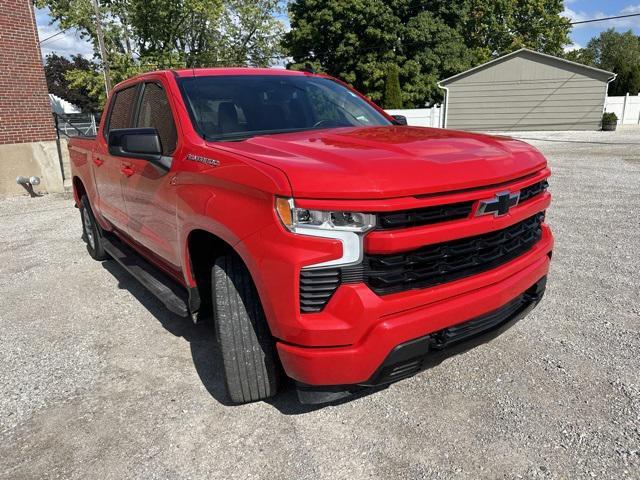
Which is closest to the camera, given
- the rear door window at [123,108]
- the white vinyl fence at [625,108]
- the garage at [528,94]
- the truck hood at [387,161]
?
the truck hood at [387,161]

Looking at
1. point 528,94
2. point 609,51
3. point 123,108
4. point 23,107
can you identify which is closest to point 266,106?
point 123,108

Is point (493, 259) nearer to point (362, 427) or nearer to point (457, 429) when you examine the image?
point (457, 429)

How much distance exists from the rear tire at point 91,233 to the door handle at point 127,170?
1.86 meters

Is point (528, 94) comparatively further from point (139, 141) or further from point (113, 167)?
point (139, 141)

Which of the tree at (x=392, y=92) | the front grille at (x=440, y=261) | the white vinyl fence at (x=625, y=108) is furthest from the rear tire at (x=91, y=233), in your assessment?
the white vinyl fence at (x=625, y=108)

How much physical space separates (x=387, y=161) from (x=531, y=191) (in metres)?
0.99

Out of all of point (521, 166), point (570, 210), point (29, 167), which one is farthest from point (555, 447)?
point (29, 167)

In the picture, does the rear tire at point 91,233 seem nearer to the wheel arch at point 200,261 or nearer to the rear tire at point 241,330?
the wheel arch at point 200,261

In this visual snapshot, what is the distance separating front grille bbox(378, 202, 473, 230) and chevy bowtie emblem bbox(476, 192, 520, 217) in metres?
0.07

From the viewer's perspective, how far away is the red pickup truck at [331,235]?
6.79 ft

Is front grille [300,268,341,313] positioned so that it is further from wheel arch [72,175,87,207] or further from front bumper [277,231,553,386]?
wheel arch [72,175,87,207]

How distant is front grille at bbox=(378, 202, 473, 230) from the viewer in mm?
2059

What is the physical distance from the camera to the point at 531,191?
271cm

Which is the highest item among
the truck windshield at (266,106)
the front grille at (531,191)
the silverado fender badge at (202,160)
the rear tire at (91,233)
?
the truck windshield at (266,106)
